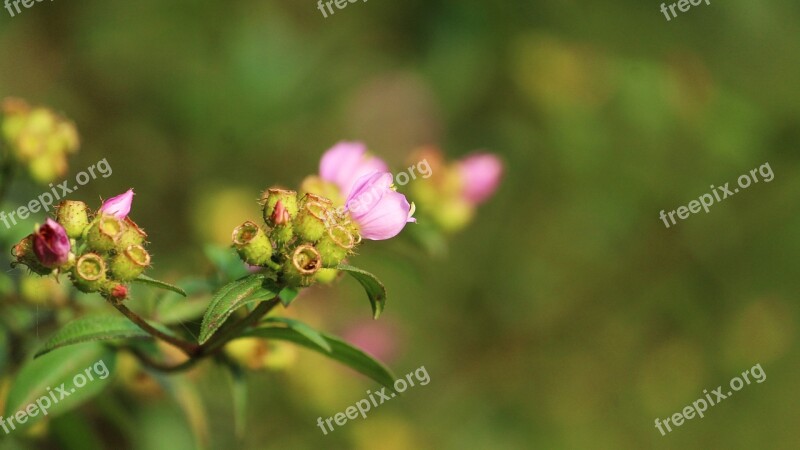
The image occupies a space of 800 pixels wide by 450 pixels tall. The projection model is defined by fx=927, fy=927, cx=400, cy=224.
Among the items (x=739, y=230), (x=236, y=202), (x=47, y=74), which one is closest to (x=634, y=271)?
(x=739, y=230)

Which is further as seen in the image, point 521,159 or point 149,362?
point 521,159
